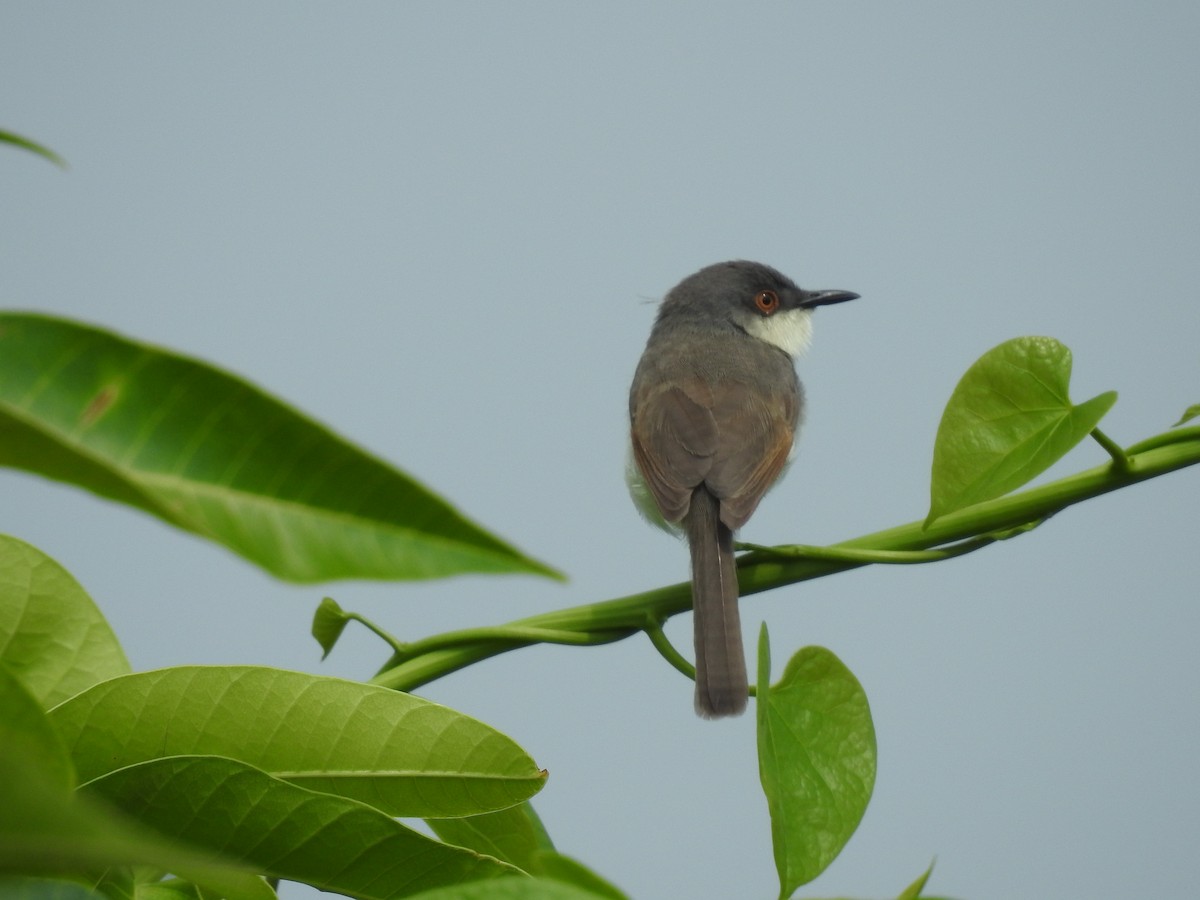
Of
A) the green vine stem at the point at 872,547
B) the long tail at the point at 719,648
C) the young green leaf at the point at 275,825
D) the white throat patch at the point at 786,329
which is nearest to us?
the young green leaf at the point at 275,825

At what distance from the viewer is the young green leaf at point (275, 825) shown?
36.6 inches

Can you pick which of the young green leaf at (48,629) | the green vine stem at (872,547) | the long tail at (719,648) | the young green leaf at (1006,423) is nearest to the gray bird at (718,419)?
the long tail at (719,648)

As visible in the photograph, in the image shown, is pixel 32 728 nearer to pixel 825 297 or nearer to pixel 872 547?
pixel 872 547

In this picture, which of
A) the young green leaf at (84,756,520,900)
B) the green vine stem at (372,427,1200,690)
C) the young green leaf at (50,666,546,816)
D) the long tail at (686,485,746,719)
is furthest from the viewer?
the long tail at (686,485,746,719)

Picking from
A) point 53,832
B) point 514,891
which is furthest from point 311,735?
point 53,832

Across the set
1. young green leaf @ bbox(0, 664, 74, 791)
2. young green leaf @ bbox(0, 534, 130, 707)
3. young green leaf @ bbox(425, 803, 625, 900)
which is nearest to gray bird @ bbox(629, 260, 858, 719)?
young green leaf @ bbox(425, 803, 625, 900)

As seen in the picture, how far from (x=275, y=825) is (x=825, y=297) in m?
4.27

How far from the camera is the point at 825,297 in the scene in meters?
4.93

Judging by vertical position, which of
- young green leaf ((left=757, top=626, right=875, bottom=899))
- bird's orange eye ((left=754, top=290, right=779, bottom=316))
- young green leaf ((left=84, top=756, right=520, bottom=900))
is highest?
bird's orange eye ((left=754, top=290, right=779, bottom=316))

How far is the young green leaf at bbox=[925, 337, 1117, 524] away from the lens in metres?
1.43

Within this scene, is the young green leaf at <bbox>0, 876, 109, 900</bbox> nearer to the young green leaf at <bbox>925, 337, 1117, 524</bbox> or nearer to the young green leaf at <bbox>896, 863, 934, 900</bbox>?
the young green leaf at <bbox>896, 863, 934, 900</bbox>

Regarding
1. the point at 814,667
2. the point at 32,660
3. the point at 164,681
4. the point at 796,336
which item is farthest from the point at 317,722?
the point at 796,336

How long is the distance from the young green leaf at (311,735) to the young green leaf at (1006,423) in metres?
0.65

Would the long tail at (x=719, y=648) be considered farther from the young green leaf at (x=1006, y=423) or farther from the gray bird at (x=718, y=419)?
the young green leaf at (x=1006, y=423)
